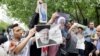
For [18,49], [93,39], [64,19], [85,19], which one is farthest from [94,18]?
[18,49]

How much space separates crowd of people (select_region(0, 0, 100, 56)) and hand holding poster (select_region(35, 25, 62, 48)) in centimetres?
13

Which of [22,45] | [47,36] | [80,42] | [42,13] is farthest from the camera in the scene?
[80,42]

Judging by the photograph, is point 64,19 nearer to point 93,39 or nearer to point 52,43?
point 52,43

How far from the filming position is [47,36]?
26.7 feet

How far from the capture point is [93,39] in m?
11.1

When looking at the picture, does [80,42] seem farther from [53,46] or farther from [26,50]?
[26,50]

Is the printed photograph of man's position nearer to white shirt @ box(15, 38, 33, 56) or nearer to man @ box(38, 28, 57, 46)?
man @ box(38, 28, 57, 46)

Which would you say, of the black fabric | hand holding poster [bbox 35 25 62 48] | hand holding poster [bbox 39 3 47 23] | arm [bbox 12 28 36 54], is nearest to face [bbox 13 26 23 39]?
arm [bbox 12 28 36 54]

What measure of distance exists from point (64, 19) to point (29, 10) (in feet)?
45.9

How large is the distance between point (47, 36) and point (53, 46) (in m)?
0.58

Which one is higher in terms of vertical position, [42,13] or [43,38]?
[42,13]

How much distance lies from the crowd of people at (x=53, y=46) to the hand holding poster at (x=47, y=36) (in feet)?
0.42

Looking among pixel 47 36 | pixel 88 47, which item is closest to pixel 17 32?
pixel 47 36

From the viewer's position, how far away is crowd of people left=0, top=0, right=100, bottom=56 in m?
7.49
